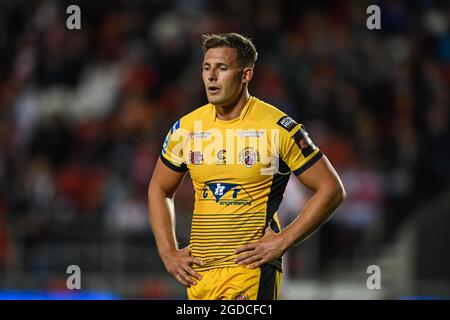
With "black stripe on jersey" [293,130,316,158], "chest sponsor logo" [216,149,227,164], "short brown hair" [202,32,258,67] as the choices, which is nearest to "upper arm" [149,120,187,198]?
"chest sponsor logo" [216,149,227,164]

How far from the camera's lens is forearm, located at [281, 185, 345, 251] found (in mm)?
5996

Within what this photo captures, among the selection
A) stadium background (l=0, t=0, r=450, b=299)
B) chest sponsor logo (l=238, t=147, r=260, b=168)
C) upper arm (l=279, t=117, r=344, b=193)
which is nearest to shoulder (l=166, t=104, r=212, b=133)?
chest sponsor logo (l=238, t=147, r=260, b=168)

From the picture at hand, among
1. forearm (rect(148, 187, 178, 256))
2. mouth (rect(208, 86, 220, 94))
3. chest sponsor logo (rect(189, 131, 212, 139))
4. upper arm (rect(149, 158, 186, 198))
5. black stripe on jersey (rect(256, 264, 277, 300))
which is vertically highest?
mouth (rect(208, 86, 220, 94))

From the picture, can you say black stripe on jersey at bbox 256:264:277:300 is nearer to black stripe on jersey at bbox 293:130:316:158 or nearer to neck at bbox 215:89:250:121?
black stripe on jersey at bbox 293:130:316:158

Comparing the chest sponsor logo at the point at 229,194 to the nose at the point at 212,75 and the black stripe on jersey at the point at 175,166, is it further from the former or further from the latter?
the nose at the point at 212,75

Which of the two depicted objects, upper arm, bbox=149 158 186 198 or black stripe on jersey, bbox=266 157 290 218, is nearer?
black stripe on jersey, bbox=266 157 290 218

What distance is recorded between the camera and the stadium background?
12609mm

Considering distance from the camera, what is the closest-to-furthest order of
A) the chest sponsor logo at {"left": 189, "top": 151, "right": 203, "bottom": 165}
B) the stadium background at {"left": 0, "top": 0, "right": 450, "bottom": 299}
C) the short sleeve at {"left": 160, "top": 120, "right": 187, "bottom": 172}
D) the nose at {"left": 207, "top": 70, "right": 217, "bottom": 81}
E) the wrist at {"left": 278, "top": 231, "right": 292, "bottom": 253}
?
the wrist at {"left": 278, "top": 231, "right": 292, "bottom": 253}, the nose at {"left": 207, "top": 70, "right": 217, "bottom": 81}, the chest sponsor logo at {"left": 189, "top": 151, "right": 203, "bottom": 165}, the short sleeve at {"left": 160, "top": 120, "right": 187, "bottom": 172}, the stadium background at {"left": 0, "top": 0, "right": 450, "bottom": 299}

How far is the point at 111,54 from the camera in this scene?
15.4 meters

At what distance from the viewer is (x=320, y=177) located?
19.9 feet

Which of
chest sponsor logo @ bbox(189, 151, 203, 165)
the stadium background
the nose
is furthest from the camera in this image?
the stadium background

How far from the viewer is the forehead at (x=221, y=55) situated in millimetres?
6105

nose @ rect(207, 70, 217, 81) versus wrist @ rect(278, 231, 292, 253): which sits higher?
nose @ rect(207, 70, 217, 81)

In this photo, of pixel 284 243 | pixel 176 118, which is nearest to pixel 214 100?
pixel 284 243
